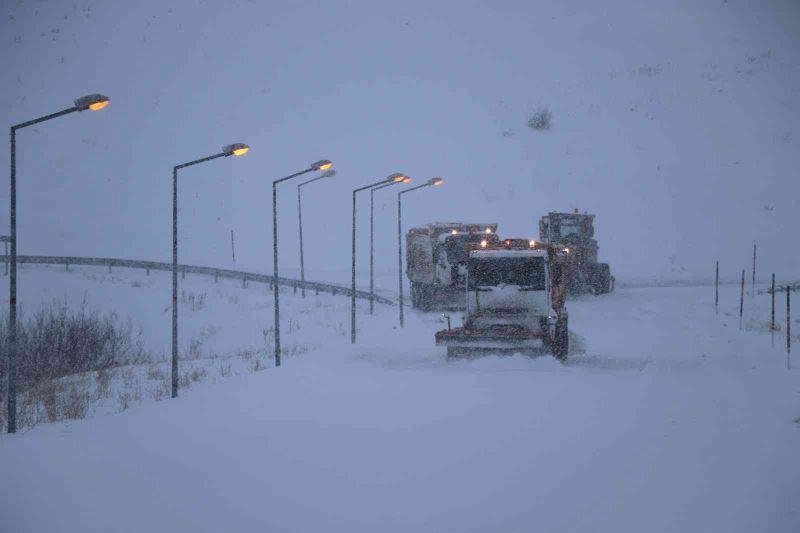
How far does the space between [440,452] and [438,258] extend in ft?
73.4

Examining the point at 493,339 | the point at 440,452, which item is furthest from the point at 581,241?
the point at 440,452

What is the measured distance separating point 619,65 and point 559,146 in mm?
18261

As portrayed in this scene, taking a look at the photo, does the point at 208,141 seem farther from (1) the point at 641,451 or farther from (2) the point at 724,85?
(1) the point at 641,451

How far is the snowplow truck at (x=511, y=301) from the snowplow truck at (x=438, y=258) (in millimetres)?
10758

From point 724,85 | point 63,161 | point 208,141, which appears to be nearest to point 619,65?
point 724,85

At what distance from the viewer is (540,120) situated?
245 ft

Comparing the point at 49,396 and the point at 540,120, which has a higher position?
the point at 540,120

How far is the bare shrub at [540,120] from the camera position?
74.6 metres

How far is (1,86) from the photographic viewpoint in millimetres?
80375

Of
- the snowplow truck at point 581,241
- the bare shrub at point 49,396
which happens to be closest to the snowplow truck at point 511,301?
the bare shrub at point 49,396

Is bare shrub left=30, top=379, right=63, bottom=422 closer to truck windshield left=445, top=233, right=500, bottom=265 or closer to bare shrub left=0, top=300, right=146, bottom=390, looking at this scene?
bare shrub left=0, top=300, right=146, bottom=390

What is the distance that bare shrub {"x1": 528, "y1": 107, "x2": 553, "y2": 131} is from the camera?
245ft

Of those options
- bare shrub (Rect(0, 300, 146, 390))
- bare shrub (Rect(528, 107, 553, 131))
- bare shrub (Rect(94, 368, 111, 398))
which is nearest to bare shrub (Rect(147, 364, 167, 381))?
bare shrub (Rect(94, 368, 111, 398))

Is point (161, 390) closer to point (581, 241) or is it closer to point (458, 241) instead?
point (458, 241)
